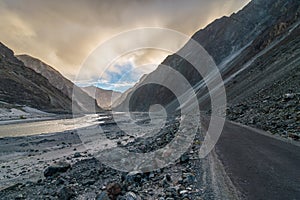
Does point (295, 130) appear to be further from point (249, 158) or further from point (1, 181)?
point (1, 181)

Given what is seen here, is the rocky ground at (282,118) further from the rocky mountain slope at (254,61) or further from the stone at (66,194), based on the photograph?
the stone at (66,194)

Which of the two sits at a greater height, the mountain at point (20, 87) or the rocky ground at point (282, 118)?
the mountain at point (20, 87)

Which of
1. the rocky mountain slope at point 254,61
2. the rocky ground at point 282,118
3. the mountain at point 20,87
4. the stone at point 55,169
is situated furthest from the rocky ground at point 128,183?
the mountain at point 20,87

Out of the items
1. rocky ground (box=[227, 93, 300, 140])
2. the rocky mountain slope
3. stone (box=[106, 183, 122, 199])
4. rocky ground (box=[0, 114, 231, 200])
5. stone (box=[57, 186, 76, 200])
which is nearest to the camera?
stone (box=[106, 183, 122, 199])

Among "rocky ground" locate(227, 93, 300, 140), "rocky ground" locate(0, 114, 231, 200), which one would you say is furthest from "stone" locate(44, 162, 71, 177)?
"rocky ground" locate(227, 93, 300, 140)

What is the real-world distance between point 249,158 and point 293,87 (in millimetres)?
16531

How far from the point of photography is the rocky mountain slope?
22.9m

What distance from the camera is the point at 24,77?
477 ft

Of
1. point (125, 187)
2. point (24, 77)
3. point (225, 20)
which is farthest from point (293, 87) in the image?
point (24, 77)

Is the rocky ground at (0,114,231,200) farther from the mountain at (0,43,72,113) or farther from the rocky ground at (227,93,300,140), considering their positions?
the mountain at (0,43,72,113)

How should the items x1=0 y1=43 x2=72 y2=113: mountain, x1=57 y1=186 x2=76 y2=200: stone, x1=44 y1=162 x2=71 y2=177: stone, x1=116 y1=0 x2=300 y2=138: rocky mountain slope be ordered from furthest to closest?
x1=0 y1=43 x2=72 y2=113: mountain, x1=116 y1=0 x2=300 y2=138: rocky mountain slope, x1=44 y1=162 x2=71 y2=177: stone, x1=57 y1=186 x2=76 y2=200: stone

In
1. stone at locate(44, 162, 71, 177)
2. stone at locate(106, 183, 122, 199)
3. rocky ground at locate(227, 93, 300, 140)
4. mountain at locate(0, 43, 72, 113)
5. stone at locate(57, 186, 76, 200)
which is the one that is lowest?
stone at locate(44, 162, 71, 177)

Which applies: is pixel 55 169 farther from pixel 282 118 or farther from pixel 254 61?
pixel 254 61

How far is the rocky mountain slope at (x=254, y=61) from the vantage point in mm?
22928
